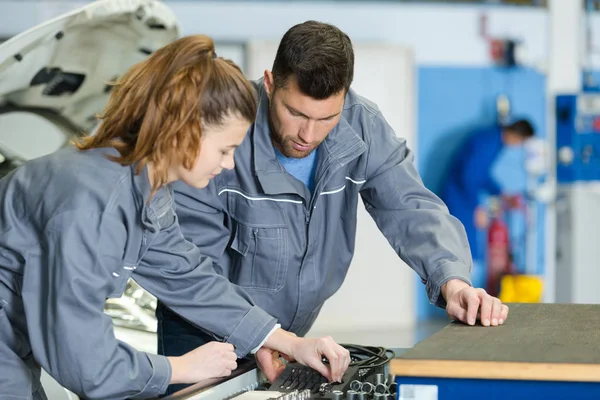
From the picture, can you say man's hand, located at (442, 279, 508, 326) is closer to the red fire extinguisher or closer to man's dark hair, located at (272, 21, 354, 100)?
man's dark hair, located at (272, 21, 354, 100)

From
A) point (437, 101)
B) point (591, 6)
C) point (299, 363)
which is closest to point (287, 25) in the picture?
point (437, 101)

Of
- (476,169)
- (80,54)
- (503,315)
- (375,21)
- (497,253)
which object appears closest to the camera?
(503,315)

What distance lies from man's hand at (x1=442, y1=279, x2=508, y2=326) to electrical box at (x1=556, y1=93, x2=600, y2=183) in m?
4.31

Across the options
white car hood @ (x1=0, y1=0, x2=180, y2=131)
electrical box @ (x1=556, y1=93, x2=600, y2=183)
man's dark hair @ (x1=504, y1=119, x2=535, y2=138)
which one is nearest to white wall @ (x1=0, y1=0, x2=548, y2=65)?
electrical box @ (x1=556, y1=93, x2=600, y2=183)

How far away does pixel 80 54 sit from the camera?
191 cm

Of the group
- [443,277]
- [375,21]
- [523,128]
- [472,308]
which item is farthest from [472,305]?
[375,21]

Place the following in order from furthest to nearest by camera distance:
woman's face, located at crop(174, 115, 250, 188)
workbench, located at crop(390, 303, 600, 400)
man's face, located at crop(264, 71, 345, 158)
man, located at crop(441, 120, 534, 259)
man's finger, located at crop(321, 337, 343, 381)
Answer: man, located at crop(441, 120, 534, 259) < man's face, located at crop(264, 71, 345, 158) < man's finger, located at crop(321, 337, 343, 381) < woman's face, located at crop(174, 115, 250, 188) < workbench, located at crop(390, 303, 600, 400)

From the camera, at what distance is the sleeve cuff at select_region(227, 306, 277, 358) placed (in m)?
1.55

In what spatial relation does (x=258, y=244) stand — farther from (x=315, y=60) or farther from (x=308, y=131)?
(x=315, y=60)

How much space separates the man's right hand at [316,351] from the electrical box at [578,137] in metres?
4.58

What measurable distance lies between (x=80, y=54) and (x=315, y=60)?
1.86 ft

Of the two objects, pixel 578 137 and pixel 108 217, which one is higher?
pixel 108 217

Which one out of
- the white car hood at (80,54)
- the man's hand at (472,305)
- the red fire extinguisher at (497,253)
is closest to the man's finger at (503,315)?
the man's hand at (472,305)

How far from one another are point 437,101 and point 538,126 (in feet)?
2.65
